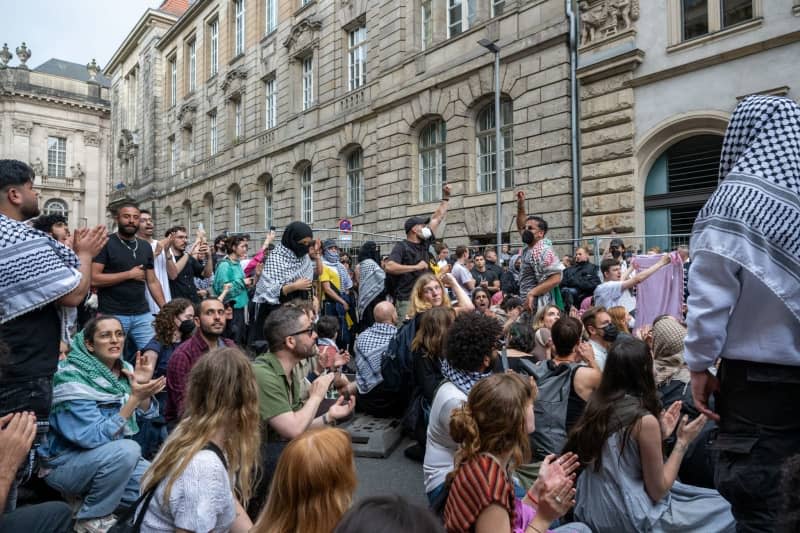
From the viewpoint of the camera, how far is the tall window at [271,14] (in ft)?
86.8

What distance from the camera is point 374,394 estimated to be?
5.95 m

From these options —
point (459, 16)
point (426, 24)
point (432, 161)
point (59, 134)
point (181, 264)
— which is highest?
point (59, 134)

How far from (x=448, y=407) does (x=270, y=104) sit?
1032 inches

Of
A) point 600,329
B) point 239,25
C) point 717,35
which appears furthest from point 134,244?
point 239,25

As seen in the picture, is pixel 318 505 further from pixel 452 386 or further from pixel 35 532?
pixel 452 386

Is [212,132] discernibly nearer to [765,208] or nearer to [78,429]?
[78,429]

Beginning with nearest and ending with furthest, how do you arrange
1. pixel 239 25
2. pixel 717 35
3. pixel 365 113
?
pixel 717 35 → pixel 365 113 → pixel 239 25

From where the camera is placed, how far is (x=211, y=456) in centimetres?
245

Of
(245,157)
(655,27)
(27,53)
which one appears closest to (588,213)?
(655,27)

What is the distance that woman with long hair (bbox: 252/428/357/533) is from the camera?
77.1 inches

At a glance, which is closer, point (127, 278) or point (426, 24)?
point (127, 278)

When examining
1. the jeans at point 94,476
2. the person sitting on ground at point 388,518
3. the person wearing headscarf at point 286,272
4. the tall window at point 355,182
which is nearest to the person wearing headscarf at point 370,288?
the person wearing headscarf at point 286,272

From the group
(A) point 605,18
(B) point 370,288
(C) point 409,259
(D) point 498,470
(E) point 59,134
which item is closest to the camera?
(D) point 498,470

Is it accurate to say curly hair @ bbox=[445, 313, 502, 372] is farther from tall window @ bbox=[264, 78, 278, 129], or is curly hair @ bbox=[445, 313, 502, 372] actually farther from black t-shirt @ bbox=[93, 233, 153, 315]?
tall window @ bbox=[264, 78, 278, 129]
